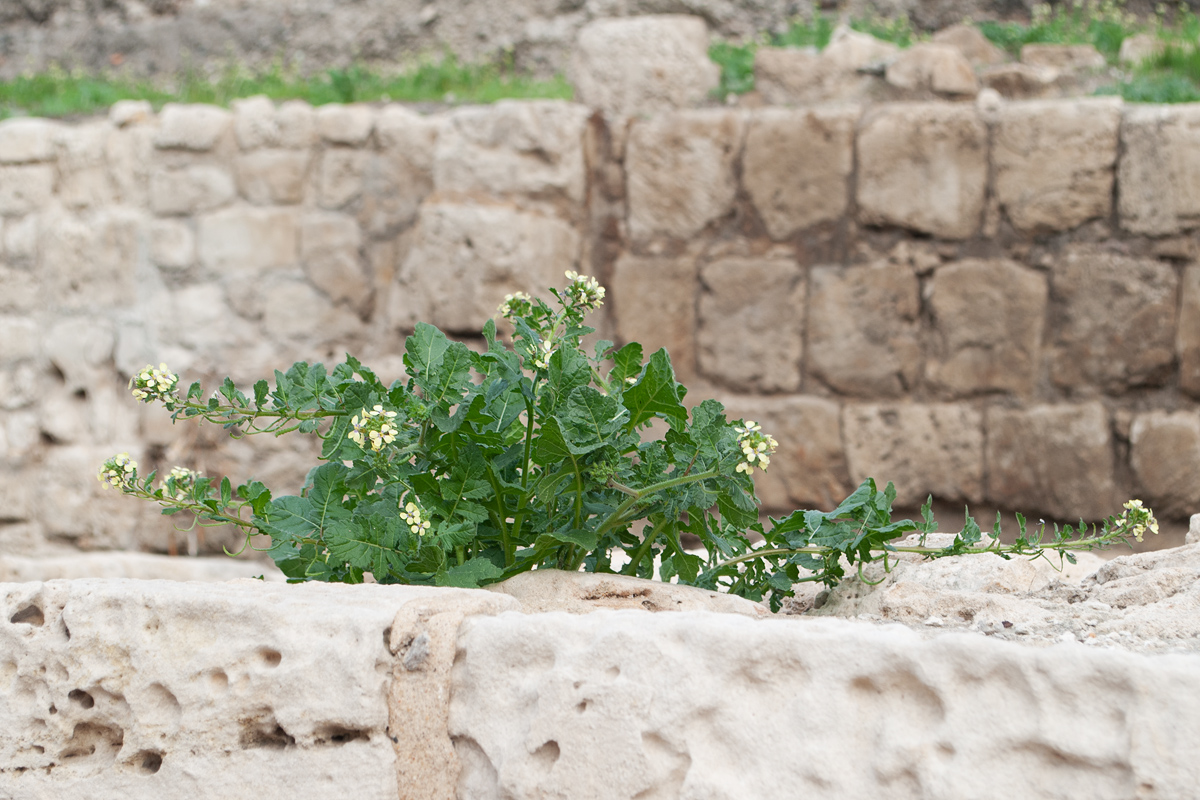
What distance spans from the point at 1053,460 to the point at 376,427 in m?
2.59

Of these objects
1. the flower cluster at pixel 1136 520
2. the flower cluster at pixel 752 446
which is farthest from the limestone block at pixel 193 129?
the flower cluster at pixel 1136 520

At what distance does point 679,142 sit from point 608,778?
109 inches

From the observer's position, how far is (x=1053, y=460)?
336 cm

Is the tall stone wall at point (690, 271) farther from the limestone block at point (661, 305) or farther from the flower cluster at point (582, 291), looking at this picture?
the flower cluster at point (582, 291)

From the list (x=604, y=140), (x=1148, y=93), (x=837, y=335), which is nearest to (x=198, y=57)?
(x=604, y=140)

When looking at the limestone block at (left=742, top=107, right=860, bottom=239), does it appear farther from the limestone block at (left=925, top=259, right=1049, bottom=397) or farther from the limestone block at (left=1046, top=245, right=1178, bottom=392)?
the limestone block at (left=1046, top=245, right=1178, bottom=392)

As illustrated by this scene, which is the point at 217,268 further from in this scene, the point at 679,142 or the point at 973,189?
the point at 973,189

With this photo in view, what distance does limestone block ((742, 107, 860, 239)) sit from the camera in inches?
138

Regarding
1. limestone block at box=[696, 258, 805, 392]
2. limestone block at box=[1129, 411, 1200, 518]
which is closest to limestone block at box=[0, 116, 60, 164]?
limestone block at box=[696, 258, 805, 392]

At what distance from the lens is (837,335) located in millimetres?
3551

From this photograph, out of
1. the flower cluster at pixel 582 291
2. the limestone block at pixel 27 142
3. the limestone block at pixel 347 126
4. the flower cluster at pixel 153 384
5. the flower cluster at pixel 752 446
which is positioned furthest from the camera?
the limestone block at pixel 27 142

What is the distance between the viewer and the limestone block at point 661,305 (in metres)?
3.69

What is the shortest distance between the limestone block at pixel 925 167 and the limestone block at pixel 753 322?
368 mm

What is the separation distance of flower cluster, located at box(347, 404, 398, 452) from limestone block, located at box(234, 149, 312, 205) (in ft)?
8.95
